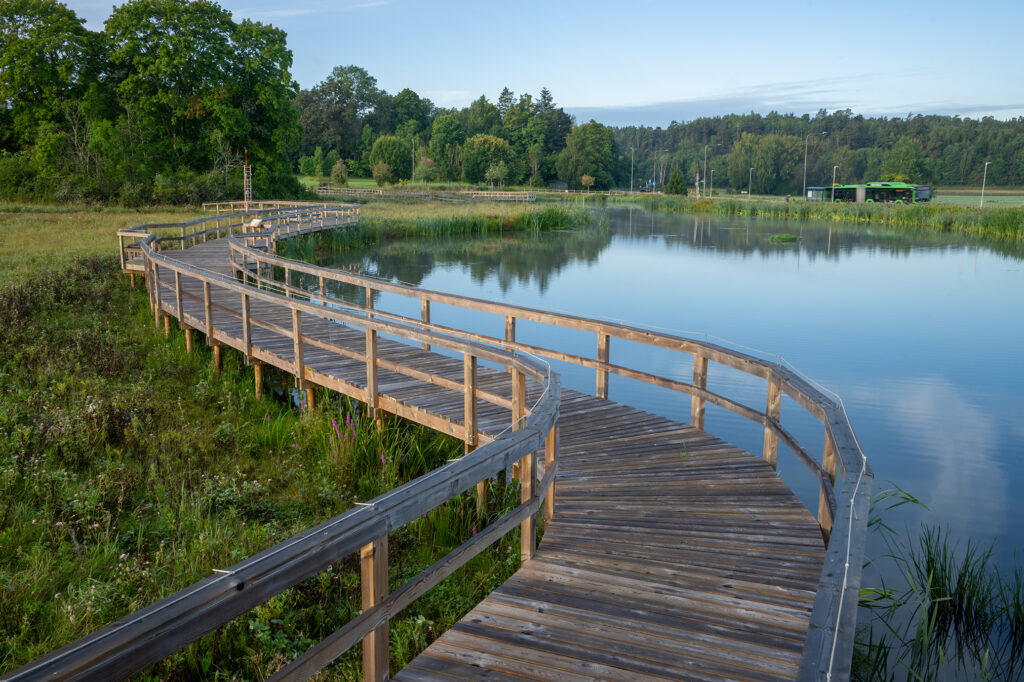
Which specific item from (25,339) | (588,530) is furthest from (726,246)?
(588,530)

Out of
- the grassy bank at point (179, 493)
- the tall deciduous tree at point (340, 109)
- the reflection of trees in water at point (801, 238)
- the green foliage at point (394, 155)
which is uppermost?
the tall deciduous tree at point (340, 109)

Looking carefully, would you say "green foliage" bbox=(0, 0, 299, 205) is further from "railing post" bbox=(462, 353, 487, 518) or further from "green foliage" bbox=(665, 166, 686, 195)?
"green foliage" bbox=(665, 166, 686, 195)

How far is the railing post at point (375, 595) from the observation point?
9.84 feet

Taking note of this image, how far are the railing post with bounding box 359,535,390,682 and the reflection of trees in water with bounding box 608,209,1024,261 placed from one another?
109ft

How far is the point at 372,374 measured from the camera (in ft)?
25.3

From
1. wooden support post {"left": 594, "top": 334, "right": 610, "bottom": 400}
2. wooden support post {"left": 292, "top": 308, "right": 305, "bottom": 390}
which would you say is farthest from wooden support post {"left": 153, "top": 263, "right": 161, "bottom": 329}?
wooden support post {"left": 594, "top": 334, "right": 610, "bottom": 400}

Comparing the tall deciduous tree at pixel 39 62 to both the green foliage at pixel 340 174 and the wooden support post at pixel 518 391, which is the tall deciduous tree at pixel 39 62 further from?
the wooden support post at pixel 518 391

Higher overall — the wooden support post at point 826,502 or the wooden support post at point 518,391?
the wooden support post at point 518,391

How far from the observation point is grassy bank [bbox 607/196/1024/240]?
4206 cm

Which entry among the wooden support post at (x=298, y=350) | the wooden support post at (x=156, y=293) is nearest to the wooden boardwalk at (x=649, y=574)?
the wooden support post at (x=298, y=350)

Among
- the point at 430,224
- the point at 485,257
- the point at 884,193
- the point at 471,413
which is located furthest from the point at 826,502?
the point at 884,193

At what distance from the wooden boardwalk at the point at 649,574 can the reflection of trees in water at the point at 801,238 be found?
29.5m

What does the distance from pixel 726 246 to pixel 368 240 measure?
59.1 feet

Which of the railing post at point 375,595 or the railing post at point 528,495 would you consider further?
the railing post at point 528,495
